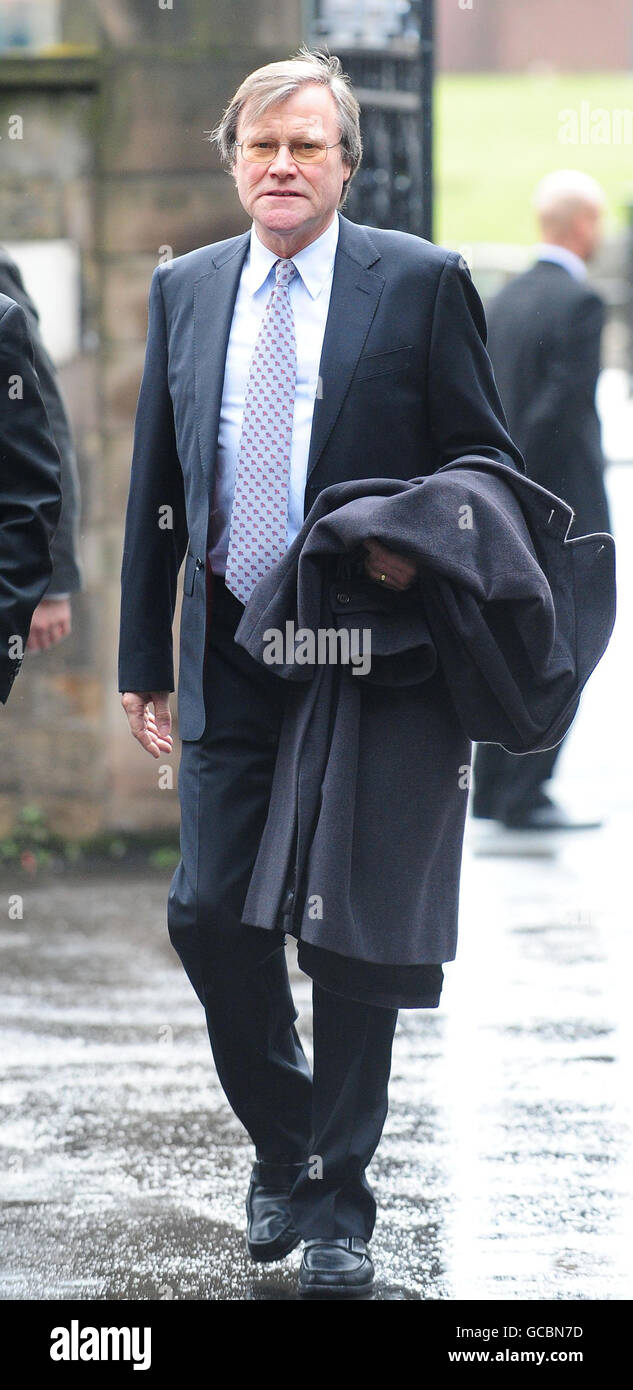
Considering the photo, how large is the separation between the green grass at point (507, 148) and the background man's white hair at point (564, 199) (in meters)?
35.0

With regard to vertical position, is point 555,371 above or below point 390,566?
below

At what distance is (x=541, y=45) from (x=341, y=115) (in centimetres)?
5218

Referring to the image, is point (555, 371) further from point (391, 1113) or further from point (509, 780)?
point (391, 1113)

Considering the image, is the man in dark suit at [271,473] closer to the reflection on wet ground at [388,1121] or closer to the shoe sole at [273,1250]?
the shoe sole at [273,1250]

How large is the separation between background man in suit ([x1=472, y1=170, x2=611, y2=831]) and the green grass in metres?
35.1

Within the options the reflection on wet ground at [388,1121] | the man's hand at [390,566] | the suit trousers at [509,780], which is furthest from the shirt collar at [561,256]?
the man's hand at [390,566]

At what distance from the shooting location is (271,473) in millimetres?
3758

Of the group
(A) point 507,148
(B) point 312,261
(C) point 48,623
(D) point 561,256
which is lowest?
(A) point 507,148

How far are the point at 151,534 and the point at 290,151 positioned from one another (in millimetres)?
717

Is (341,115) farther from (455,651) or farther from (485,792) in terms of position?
(485,792)

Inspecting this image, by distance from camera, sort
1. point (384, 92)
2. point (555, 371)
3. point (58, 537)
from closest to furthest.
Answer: point (58, 537), point (384, 92), point (555, 371)

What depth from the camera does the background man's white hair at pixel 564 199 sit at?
25.4ft

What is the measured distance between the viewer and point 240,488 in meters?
3.77

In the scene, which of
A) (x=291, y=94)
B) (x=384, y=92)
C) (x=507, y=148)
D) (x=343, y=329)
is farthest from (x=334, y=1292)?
(x=507, y=148)
